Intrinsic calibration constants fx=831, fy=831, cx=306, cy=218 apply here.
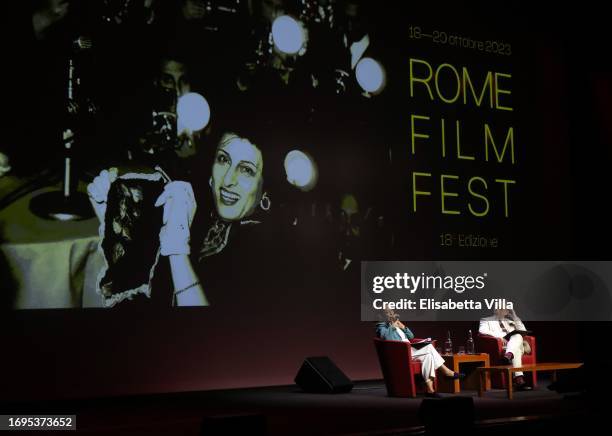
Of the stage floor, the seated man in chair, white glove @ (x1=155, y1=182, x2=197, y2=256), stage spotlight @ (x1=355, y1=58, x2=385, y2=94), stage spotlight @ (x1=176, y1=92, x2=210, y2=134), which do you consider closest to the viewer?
the stage floor

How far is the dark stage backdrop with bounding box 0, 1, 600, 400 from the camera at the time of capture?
705 cm

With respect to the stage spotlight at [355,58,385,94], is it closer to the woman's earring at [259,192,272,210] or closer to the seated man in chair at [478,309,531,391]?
the woman's earring at [259,192,272,210]

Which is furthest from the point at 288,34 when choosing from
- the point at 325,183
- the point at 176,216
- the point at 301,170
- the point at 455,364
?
the point at 455,364

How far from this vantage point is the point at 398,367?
7.06 m

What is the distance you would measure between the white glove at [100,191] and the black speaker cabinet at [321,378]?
231 cm

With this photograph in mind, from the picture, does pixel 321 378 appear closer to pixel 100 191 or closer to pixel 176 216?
pixel 176 216

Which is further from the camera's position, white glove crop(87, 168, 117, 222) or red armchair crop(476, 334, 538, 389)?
red armchair crop(476, 334, 538, 389)

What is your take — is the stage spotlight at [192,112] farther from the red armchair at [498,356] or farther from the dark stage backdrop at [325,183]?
the red armchair at [498,356]

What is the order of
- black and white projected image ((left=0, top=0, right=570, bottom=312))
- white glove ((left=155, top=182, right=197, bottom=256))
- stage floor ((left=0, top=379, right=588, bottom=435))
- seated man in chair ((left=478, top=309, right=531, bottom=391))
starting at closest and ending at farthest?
stage floor ((left=0, top=379, right=588, bottom=435)) < black and white projected image ((left=0, top=0, right=570, bottom=312)) < white glove ((left=155, top=182, right=197, bottom=256)) < seated man in chair ((left=478, top=309, right=531, bottom=391))

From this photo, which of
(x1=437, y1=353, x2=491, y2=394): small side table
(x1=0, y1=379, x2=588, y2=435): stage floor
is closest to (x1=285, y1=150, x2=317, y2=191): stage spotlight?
(x1=0, y1=379, x2=588, y2=435): stage floor

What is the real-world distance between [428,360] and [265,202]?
2145 millimetres

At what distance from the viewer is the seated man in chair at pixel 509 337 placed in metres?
7.65

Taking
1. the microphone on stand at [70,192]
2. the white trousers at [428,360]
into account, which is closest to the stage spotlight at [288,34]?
the microphone on stand at [70,192]

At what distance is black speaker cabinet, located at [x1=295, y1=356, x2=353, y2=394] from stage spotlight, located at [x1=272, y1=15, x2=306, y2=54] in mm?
3015
